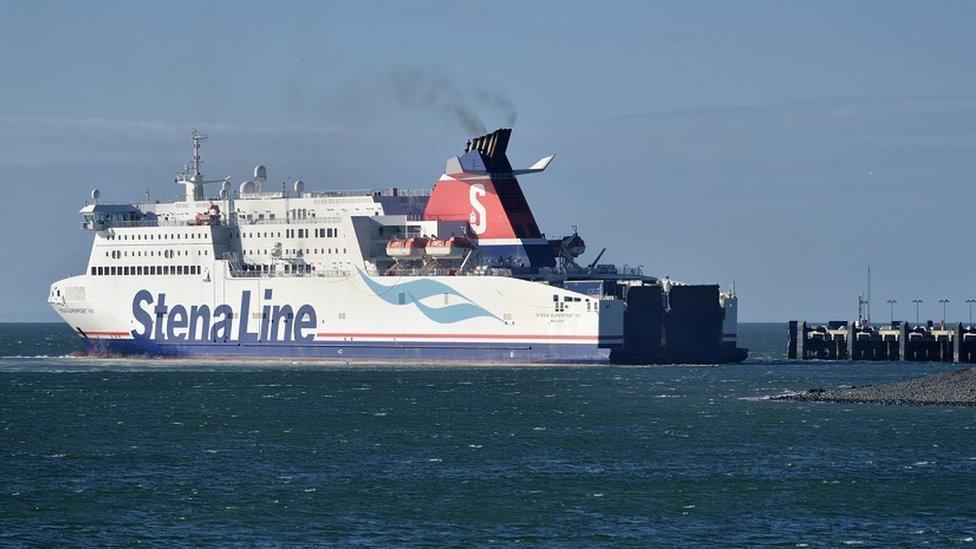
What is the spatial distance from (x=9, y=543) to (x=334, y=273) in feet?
140

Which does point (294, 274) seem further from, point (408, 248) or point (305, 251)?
point (408, 248)

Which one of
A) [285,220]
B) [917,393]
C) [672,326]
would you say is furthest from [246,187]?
[917,393]

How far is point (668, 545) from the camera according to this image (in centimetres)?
2794

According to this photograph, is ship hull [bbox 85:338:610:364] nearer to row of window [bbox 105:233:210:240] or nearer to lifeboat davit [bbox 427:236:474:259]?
lifeboat davit [bbox 427:236:474:259]

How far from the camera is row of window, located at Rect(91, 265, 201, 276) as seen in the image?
74188mm

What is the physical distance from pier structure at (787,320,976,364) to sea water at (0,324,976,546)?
22.5m

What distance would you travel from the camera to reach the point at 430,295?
6738 cm

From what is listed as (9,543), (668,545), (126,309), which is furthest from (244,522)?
(126,309)

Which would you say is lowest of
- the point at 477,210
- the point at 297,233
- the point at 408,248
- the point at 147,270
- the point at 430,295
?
the point at 430,295

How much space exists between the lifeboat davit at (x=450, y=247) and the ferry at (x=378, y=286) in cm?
7

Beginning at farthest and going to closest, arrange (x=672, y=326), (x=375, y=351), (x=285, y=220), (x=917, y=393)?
(x=285, y=220) < (x=375, y=351) < (x=672, y=326) < (x=917, y=393)

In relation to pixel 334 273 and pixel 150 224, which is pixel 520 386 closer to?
pixel 334 273

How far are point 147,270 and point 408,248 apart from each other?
1293 cm

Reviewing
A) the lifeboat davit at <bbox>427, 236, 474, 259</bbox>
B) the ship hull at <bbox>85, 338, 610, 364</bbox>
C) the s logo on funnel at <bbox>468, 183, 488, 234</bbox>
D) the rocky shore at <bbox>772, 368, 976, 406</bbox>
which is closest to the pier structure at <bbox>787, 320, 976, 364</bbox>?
the s logo on funnel at <bbox>468, 183, 488, 234</bbox>
